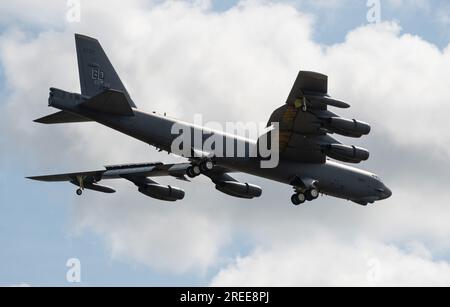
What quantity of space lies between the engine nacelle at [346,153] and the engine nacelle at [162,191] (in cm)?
1087

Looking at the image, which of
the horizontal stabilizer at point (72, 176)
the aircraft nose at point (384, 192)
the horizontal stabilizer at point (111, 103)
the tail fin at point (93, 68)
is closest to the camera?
the horizontal stabilizer at point (111, 103)

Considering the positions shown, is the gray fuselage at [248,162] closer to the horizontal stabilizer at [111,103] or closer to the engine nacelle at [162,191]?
the horizontal stabilizer at [111,103]

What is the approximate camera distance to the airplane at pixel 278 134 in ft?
125

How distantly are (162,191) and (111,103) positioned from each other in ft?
35.0

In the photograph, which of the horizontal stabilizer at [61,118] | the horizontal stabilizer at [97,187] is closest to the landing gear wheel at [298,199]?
the horizontal stabilizer at [61,118]

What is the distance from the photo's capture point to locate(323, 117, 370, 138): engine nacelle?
38156mm

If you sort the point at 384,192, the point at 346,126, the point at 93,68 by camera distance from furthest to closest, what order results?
the point at 384,192 → the point at 93,68 → the point at 346,126

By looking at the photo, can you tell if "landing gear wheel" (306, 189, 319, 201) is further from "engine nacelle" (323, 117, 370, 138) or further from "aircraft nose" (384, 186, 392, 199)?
"engine nacelle" (323, 117, 370, 138)

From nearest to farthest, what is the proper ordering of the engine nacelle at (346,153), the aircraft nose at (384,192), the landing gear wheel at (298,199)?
the engine nacelle at (346,153) → the landing gear wheel at (298,199) → the aircraft nose at (384,192)

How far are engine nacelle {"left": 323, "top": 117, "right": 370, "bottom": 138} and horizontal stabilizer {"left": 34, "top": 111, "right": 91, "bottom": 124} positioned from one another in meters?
10.7

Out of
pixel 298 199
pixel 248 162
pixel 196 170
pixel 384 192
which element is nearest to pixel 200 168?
pixel 196 170

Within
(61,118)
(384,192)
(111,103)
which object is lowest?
(384,192)

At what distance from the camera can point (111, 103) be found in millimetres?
38562

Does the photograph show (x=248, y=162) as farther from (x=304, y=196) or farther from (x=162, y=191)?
(x=162, y=191)
